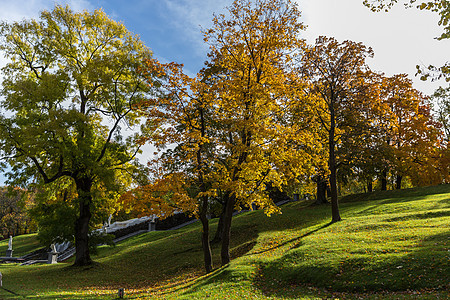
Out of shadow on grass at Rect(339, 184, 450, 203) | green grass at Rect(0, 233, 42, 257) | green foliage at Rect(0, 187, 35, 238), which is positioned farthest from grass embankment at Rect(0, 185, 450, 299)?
green foliage at Rect(0, 187, 35, 238)

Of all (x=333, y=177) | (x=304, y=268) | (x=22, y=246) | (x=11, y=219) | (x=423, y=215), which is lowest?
(x=22, y=246)

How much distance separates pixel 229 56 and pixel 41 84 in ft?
43.8

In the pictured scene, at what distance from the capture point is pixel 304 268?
512 inches

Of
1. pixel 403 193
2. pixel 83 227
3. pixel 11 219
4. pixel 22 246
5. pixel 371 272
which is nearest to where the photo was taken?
pixel 371 272

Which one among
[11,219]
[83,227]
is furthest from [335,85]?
[11,219]

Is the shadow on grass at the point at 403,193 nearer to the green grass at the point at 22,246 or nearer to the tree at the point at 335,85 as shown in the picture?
the tree at the point at 335,85

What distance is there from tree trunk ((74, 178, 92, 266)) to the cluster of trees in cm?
8

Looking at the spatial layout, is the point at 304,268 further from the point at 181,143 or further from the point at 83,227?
the point at 83,227

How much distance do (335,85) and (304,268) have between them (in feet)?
45.2

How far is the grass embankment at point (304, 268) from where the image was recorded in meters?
10.7

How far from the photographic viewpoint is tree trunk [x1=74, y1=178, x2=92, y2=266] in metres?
22.5

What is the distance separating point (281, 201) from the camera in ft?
151

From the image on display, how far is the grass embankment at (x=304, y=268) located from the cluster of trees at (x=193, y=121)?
244 cm

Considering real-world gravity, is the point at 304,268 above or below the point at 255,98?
below
